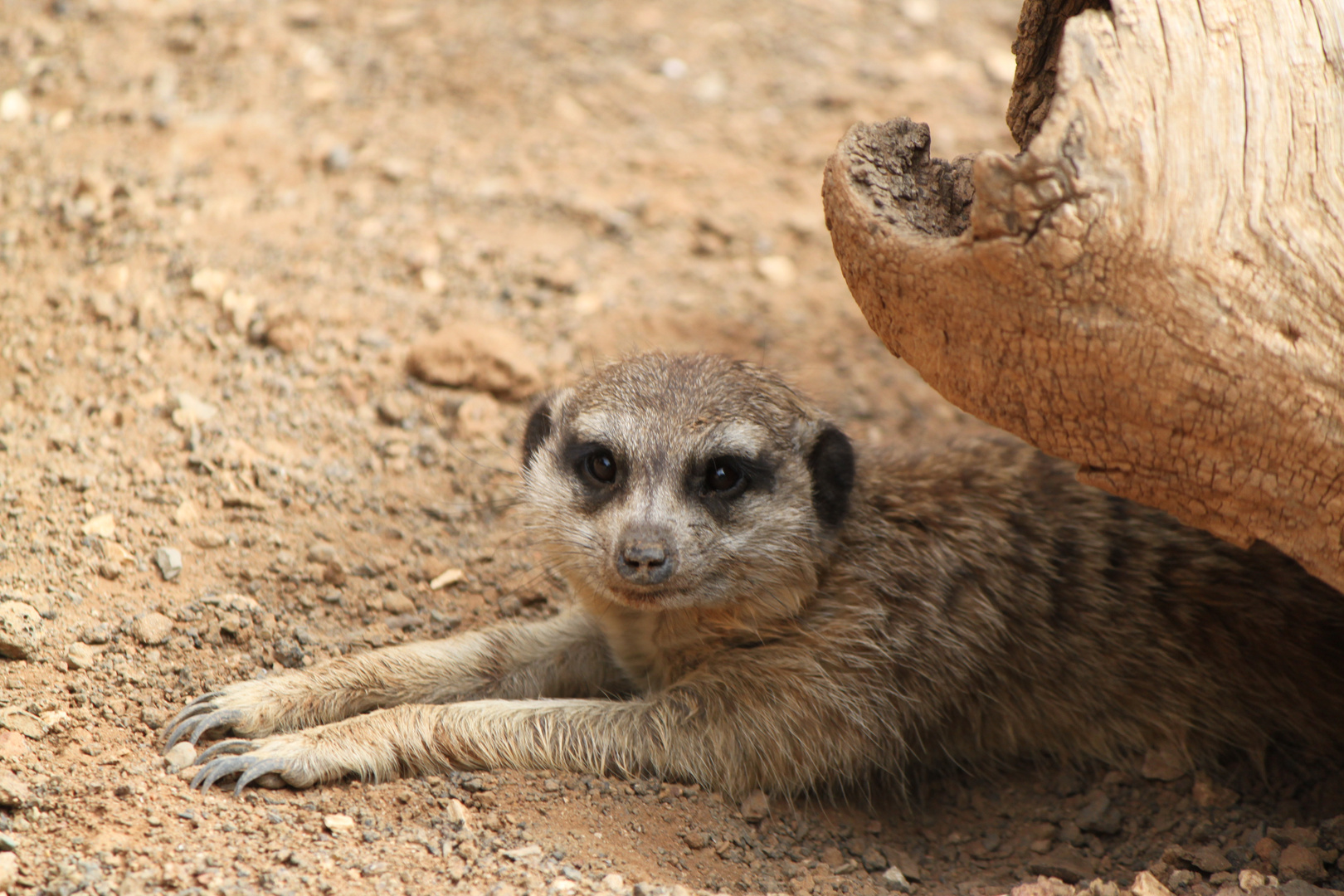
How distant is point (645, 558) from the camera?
2.75 metres

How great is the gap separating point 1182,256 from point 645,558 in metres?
1.40

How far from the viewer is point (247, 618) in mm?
3223

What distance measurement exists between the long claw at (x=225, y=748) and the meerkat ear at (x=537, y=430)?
120cm

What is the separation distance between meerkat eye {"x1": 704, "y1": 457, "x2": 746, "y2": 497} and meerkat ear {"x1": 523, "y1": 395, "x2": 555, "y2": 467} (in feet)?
2.07

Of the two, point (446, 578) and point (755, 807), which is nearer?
point (755, 807)

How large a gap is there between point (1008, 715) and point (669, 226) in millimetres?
2999

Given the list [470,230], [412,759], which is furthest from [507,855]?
[470,230]

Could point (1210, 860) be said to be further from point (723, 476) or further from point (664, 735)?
point (723, 476)

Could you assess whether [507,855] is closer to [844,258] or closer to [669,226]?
[844,258]

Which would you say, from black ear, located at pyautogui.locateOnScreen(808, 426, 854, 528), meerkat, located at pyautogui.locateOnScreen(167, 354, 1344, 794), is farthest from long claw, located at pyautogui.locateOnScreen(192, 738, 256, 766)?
black ear, located at pyautogui.locateOnScreen(808, 426, 854, 528)

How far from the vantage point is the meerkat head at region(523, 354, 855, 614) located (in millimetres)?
2994

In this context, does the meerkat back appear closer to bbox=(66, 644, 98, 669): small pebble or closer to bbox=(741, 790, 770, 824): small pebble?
bbox=(741, 790, 770, 824): small pebble

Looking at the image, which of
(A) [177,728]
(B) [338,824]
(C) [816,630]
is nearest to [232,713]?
(A) [177,728]

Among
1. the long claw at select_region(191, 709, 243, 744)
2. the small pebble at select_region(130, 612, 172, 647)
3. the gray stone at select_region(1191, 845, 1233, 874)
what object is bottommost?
the gray stone at select_region(1191, 845, 1233, 874)
